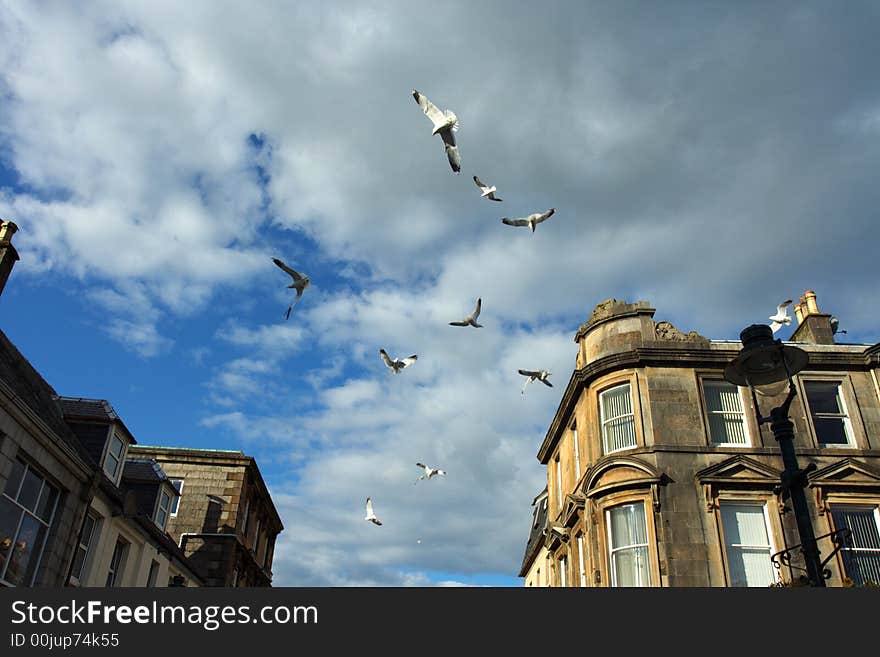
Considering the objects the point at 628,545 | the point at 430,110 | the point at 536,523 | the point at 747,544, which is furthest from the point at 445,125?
the point at 536,523

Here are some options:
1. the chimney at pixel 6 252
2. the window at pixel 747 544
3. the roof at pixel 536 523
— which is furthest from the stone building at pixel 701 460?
the chimney at pixel 6 252

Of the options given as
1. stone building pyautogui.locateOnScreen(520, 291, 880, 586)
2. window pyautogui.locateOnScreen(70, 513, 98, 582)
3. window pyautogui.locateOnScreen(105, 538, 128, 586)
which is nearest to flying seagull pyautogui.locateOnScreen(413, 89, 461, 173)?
stone building pyautogui.locateOnScreen(520, 291, 880, 586)

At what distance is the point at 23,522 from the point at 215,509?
722 inches

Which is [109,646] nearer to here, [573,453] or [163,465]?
[573,453]

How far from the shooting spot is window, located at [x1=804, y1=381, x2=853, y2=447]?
21344mm

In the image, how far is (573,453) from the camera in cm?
2603

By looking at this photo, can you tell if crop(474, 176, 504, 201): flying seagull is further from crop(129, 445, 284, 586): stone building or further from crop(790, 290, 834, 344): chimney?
crop(129, 445, 284, 586): stone building

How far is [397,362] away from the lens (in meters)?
20.8

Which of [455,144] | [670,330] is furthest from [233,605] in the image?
[670,330]

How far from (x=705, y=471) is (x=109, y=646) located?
18.2 meters

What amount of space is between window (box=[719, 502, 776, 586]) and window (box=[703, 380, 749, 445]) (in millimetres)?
2235

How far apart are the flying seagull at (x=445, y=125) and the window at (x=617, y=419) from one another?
12302 millimetres

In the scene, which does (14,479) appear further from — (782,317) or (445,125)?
(782,317)

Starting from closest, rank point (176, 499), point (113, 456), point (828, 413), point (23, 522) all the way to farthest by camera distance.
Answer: point (23, 522) < point (113, 456) < point (828, 413) < point (176, 499)
